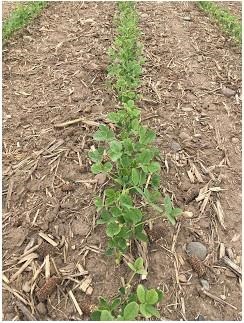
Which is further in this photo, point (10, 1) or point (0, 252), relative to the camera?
point (10, 1)

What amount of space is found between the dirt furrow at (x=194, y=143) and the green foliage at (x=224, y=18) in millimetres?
123

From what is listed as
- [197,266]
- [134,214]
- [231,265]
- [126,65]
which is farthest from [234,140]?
[134,214]

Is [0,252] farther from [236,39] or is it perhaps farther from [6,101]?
[236,39]

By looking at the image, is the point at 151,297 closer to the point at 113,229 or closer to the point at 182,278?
the point at 113,229

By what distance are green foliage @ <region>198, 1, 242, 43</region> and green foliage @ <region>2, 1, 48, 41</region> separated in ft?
6.89

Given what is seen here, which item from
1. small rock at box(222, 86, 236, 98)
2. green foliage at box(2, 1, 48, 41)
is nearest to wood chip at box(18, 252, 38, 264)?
small rock at box(222, 86, 236, 98)

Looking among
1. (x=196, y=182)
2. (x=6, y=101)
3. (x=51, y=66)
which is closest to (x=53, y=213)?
(x=196, y=182)

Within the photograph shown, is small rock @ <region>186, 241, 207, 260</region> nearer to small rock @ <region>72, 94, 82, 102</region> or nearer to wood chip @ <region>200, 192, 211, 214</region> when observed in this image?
wood chip @ <region>200, 192, 211, 214</region>

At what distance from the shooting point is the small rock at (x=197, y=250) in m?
2.62

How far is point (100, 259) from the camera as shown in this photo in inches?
100

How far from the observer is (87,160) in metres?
3.12

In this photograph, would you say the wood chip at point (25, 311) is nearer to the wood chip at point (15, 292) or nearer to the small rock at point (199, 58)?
the wood chip at point (15, 292)

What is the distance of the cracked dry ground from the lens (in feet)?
8.09

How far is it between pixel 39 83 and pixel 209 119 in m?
1.60
